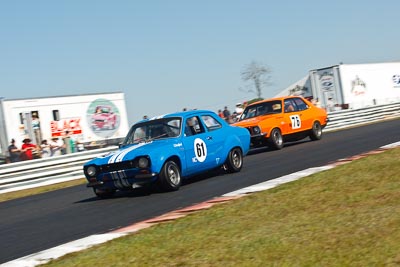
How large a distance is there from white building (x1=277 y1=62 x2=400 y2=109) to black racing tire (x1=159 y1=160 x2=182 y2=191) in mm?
22582

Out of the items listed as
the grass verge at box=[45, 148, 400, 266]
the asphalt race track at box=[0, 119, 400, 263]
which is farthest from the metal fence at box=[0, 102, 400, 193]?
the grass verge at box=[45, 148, 400, 266]

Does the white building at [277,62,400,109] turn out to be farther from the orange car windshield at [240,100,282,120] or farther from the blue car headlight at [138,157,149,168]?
the blue car headlight at [138,157,149,168]

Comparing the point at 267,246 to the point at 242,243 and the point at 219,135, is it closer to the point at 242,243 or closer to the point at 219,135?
the point at 242,243

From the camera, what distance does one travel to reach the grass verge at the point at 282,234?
15.6 feet

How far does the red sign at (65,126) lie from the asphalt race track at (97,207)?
11.3 meters

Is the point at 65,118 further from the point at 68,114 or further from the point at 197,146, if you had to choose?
the point at 197,146

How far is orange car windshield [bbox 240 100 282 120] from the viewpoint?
58.8 ft

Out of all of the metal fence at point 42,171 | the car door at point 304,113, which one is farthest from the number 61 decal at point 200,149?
the car door at point 304,113

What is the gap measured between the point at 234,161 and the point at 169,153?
2.33 meters

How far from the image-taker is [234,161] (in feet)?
39.7

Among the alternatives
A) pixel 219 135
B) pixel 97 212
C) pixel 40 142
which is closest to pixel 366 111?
pixel 40 142

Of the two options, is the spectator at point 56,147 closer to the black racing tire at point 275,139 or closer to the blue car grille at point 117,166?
the black racing tire at point 275,139

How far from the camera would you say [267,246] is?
202 inches

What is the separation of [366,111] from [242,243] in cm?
2661
